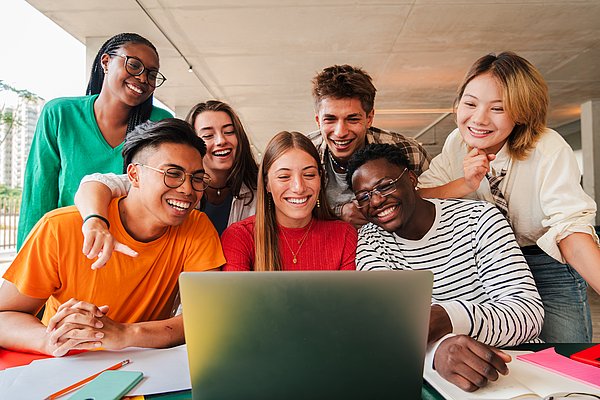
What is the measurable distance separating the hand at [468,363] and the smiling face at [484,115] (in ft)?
3.63

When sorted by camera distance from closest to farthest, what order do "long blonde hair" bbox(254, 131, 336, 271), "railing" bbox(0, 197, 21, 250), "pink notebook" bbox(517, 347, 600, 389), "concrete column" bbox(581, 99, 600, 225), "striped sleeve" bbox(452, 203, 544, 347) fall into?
"pink notebook" bbox(517, 347, 600, 389) < "striped sleeve" bbox(452, 203, 544, 347) < "long blonde hair" bbox(254, 131, 336, 271) < "railing" bbox(0, 197, 21, 250) < "concrete column" bbox(581, 99, 600, 225)

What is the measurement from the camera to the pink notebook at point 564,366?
3.62 feet

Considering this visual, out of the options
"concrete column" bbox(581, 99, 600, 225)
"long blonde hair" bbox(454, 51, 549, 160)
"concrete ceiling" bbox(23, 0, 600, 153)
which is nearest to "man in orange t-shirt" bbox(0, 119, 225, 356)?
"long blonde hair" bbox(454, 51, 549, 160)

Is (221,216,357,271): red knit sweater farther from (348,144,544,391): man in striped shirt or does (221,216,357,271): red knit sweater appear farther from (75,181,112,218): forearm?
(75,181,112,218): forearm

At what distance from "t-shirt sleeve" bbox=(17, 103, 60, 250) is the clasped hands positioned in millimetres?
1106

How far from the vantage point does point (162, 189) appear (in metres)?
1.68

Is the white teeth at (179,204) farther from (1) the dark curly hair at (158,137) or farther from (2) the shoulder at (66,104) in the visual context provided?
(2) the shoulder at (66,104)

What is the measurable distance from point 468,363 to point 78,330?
38.1 inches

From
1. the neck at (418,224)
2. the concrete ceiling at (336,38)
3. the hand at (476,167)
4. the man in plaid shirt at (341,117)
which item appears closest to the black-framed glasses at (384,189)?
the neck at (418,224)

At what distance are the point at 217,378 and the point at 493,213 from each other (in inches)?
52.2

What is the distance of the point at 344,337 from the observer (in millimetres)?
825

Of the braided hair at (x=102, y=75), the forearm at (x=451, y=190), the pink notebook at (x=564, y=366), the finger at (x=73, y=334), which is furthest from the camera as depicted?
the braided hair at (x=102, y=75)

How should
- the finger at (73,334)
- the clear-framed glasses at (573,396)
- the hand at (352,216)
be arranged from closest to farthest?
the clear-framed glasses at (573,396)
the finger at (73,334)
the hand at (352,216)

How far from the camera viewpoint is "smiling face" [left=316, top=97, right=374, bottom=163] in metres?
2.39
